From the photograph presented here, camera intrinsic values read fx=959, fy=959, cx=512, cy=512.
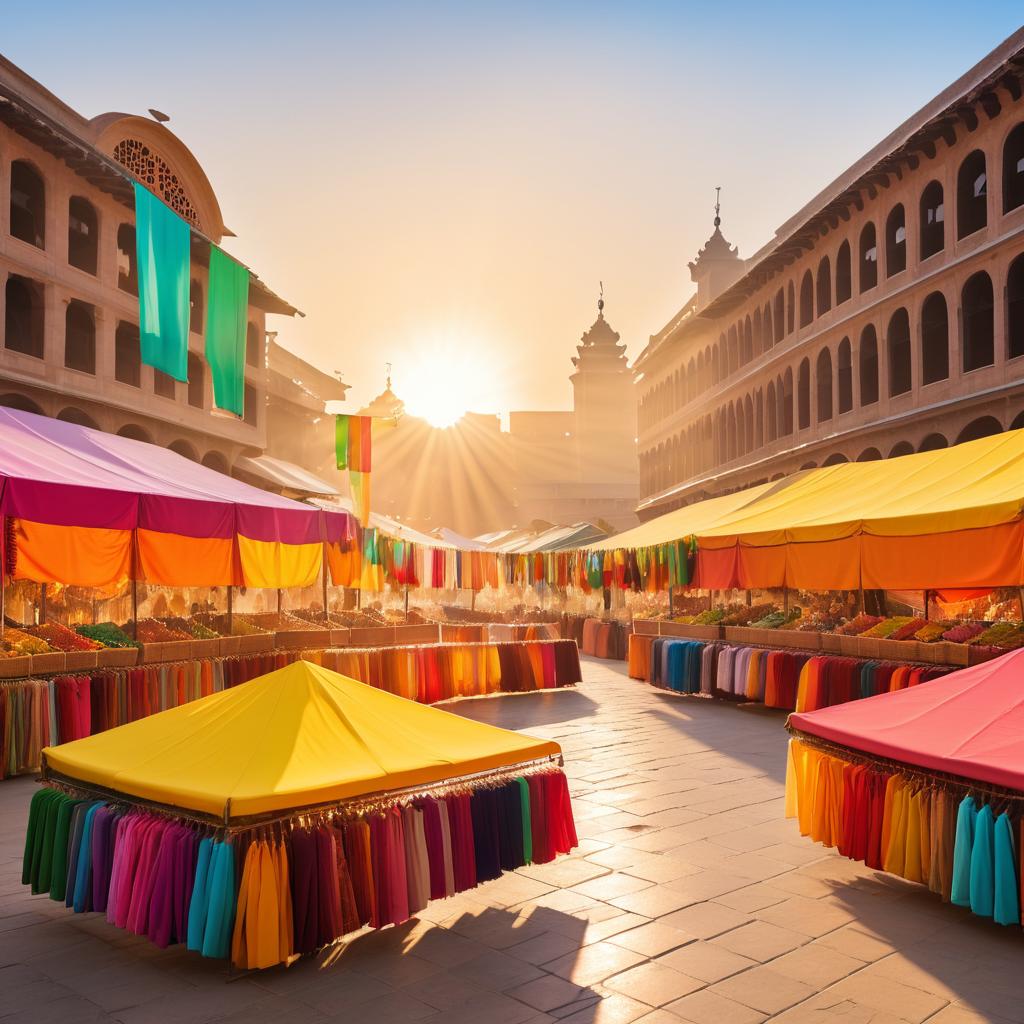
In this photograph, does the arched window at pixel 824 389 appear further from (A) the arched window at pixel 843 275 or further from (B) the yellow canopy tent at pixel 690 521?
(B) the yellow canopy tent at pixel 690 521

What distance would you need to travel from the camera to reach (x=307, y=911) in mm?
4656

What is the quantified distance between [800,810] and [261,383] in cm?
2673

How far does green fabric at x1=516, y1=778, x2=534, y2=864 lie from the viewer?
5676mm

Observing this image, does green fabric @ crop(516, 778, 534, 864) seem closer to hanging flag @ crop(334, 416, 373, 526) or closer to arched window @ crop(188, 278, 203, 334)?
hanging flag @ crop(334, 416, 373, 526)

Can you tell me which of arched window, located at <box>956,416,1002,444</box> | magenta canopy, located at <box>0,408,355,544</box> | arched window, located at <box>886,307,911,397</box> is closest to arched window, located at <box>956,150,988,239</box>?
arched window, located at <box>886,307,911,397</box>

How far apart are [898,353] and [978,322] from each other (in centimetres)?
253

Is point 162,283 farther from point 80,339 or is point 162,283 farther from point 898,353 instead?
point 898,353

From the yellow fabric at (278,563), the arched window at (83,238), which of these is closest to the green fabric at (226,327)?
the yellow fabric at (278,563)

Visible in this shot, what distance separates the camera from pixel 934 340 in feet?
79.9

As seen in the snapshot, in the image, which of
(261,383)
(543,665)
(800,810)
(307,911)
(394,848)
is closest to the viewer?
(307,911)

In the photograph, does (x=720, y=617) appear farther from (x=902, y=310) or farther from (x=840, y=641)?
(x=902, y=310)

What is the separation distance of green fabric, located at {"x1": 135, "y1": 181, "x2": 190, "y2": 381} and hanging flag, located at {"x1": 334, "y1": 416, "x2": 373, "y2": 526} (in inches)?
195

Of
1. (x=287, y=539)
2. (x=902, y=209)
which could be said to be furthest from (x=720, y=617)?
(x=902, y=209)

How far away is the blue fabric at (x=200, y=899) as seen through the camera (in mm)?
4539
